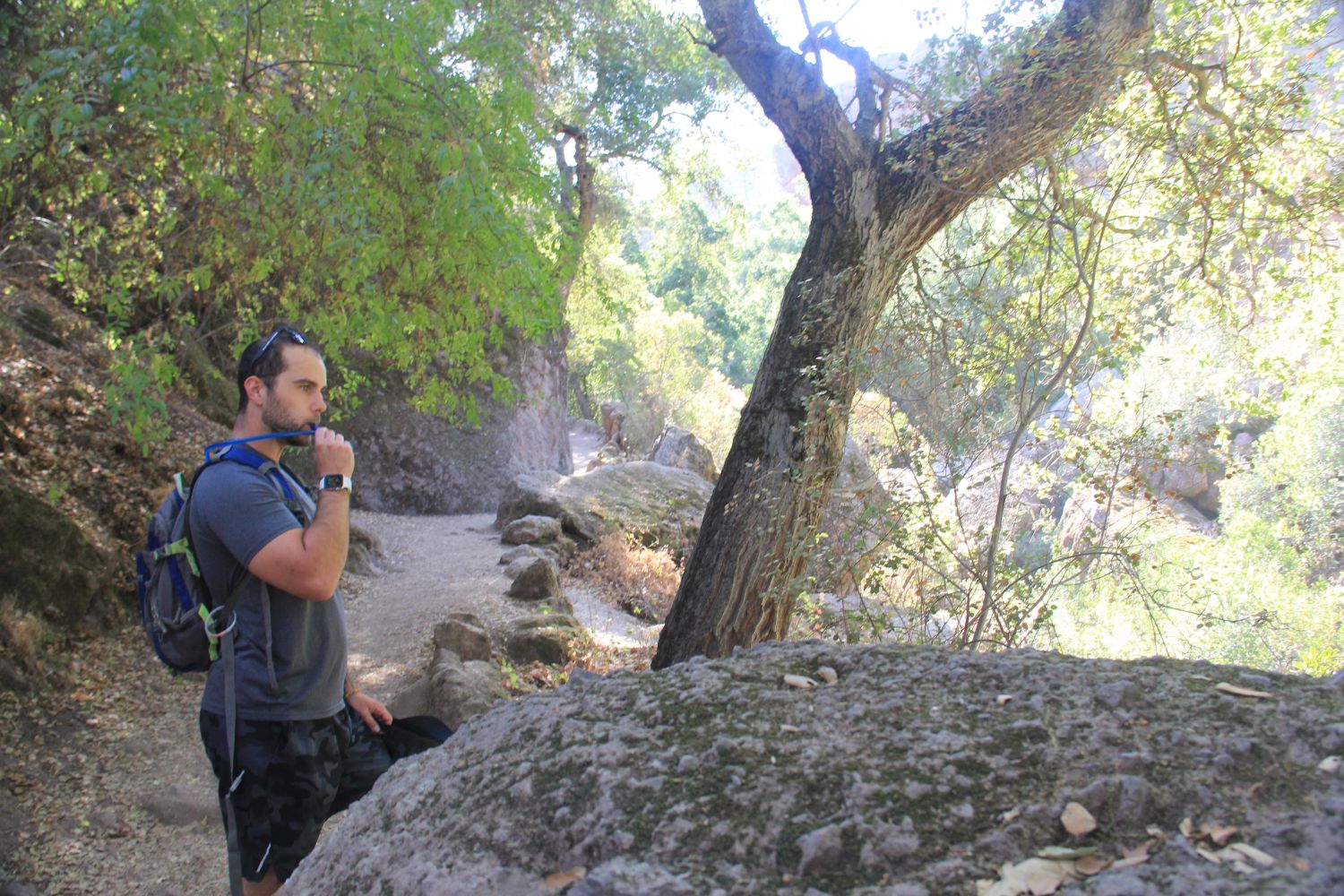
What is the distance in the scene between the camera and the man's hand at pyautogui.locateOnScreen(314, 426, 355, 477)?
90.3 inches

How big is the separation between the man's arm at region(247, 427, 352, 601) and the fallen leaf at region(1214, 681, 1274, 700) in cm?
184

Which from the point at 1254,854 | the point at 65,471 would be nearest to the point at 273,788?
the point at 1254,854

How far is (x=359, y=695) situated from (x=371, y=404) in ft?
34.9

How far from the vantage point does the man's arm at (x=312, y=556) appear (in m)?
2.09

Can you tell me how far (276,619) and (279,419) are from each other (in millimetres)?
502

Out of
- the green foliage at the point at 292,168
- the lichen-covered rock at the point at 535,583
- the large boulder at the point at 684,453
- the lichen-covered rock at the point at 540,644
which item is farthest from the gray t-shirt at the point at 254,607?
the large boulder at the point at 684,453

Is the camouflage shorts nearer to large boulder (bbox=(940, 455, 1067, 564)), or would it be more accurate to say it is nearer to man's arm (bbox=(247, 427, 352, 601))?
man's arm (bbox=(247, 427, 352, 601))

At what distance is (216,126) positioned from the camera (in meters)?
4.58

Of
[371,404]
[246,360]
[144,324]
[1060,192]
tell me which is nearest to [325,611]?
[246,360]

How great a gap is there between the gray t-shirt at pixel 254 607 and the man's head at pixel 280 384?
7.0 inches

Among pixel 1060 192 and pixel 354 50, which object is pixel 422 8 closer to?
pixel 354 50

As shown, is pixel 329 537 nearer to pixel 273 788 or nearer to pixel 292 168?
pixel 273 788

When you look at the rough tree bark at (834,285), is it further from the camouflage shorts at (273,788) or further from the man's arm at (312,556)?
the man's arm at (312,556)

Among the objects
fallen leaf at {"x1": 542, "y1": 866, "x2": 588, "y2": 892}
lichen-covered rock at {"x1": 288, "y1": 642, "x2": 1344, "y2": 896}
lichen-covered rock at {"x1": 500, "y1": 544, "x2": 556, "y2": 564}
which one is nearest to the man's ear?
lichen-covered rock at {"x1": 288, "y1": 642, "x2": 1344, "y2": 896}
